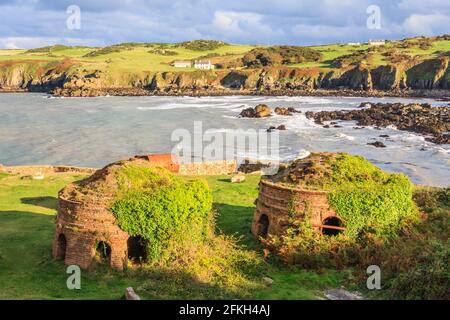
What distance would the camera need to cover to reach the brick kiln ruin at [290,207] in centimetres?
2147

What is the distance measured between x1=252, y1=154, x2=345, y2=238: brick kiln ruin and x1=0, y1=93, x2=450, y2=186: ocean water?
23.0 meters

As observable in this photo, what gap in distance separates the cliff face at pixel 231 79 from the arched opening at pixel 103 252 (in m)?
111

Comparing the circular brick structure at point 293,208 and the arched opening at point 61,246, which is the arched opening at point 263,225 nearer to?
the circular brick structure at point 293,208

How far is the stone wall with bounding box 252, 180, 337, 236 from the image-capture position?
21469 mm

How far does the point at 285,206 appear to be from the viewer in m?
22.0

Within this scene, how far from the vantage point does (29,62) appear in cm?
15988

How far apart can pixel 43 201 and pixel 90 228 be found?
40.3 ft

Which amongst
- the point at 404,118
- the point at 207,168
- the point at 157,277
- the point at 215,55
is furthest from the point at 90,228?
the point at 215,55

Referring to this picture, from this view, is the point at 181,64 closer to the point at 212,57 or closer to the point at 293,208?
the point at 212,57

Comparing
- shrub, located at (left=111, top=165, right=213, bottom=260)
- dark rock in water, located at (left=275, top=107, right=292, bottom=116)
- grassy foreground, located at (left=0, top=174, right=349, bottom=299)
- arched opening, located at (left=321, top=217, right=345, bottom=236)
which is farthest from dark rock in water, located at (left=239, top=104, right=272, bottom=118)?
shrub, located at (left=111, top=165, right=213, bottom=260)

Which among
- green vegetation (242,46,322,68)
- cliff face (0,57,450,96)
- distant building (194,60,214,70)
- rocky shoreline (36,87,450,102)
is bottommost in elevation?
rocky shoreline (36,87,450,102)

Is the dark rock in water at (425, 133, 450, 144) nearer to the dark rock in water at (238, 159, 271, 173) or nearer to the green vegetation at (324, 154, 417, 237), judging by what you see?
the dark rock in water at (238, 159, 271, 173)

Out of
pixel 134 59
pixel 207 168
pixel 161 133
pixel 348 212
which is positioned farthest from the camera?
pixel 134 59

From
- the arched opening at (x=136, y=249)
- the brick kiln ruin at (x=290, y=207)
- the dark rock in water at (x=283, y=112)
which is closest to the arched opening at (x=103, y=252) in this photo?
the arched opening at (x=136, y=249)
